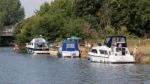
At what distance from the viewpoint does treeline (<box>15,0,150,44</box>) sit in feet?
366

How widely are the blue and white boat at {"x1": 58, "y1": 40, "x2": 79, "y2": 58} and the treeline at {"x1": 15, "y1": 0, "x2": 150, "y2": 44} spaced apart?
10.4m

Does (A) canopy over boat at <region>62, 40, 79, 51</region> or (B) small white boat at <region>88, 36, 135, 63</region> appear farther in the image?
(A) canopy over boat at <region>62, 40, 79, 51</region>

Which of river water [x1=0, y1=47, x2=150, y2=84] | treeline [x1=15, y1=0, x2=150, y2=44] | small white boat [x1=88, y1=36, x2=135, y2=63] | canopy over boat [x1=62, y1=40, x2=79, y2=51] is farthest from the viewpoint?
treeline [x1=15, y1=0, x2=150, y2=44]

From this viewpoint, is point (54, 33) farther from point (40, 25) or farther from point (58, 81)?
point (58, 81)

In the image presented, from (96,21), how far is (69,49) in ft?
70.6

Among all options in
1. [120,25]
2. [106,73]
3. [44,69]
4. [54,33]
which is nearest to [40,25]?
[54,33]

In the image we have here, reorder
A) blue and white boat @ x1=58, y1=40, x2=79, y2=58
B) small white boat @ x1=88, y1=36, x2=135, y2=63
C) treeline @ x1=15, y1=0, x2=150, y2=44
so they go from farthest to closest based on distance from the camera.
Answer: treeline @ x1=15, y1=0, x2=150, y2=44
blue and white boat @ x1=58, y1=40, x2=79, y2=58
small white boat @ x1=88, y1=36, x2=135, y2=63

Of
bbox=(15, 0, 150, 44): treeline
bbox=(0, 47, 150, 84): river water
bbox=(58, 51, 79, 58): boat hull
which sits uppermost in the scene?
bbox=(15, 0, 150, 44): treeline

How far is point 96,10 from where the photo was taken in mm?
124000

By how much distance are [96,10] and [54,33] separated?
574 inches

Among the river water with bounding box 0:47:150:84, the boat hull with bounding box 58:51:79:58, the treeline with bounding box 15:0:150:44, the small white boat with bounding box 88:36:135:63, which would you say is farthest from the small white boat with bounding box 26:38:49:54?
the river water with bounding box 0:47:150:84

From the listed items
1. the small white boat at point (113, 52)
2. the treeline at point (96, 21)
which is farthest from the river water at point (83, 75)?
the treeline at point (96, 21)

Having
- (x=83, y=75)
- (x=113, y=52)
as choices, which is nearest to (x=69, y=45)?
(x=113, y=52)

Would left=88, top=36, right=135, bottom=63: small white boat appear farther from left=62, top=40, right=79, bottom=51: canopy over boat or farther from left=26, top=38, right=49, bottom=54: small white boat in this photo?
left=26, top=38, right=49, bottom=54: small white boat
